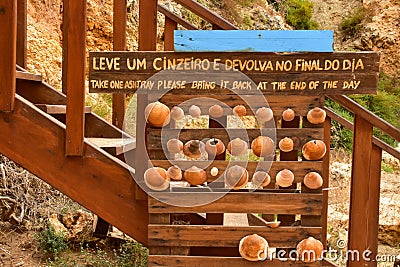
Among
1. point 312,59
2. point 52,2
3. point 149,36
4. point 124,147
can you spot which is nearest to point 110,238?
point 124,147

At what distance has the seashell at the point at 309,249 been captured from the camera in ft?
7.45

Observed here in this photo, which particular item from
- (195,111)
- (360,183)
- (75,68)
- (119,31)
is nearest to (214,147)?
(195,111)

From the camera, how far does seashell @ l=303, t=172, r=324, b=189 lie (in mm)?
2270

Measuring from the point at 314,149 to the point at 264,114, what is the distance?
28 cm

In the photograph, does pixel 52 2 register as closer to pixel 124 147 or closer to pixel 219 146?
pixel 124 147

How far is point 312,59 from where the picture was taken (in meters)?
2.27

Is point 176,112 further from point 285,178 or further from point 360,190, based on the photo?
point 360,190

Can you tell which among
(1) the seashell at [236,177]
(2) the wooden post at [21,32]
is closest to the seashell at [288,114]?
(1) the seashell at [236,177]

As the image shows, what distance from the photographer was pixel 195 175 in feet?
7.57

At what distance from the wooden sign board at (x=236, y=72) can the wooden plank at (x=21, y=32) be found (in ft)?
4.61

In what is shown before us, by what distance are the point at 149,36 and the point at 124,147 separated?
0.73m

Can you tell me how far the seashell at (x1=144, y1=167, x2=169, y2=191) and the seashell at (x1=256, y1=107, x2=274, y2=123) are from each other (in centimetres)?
52

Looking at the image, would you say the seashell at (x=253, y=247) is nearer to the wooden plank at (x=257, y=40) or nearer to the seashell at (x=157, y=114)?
the seashell at (x=157, y=114)

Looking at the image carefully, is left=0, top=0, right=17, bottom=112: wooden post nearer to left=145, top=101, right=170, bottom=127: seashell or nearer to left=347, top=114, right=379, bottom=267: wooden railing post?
left=145, top=101, right=170, bottom=127: seashell
